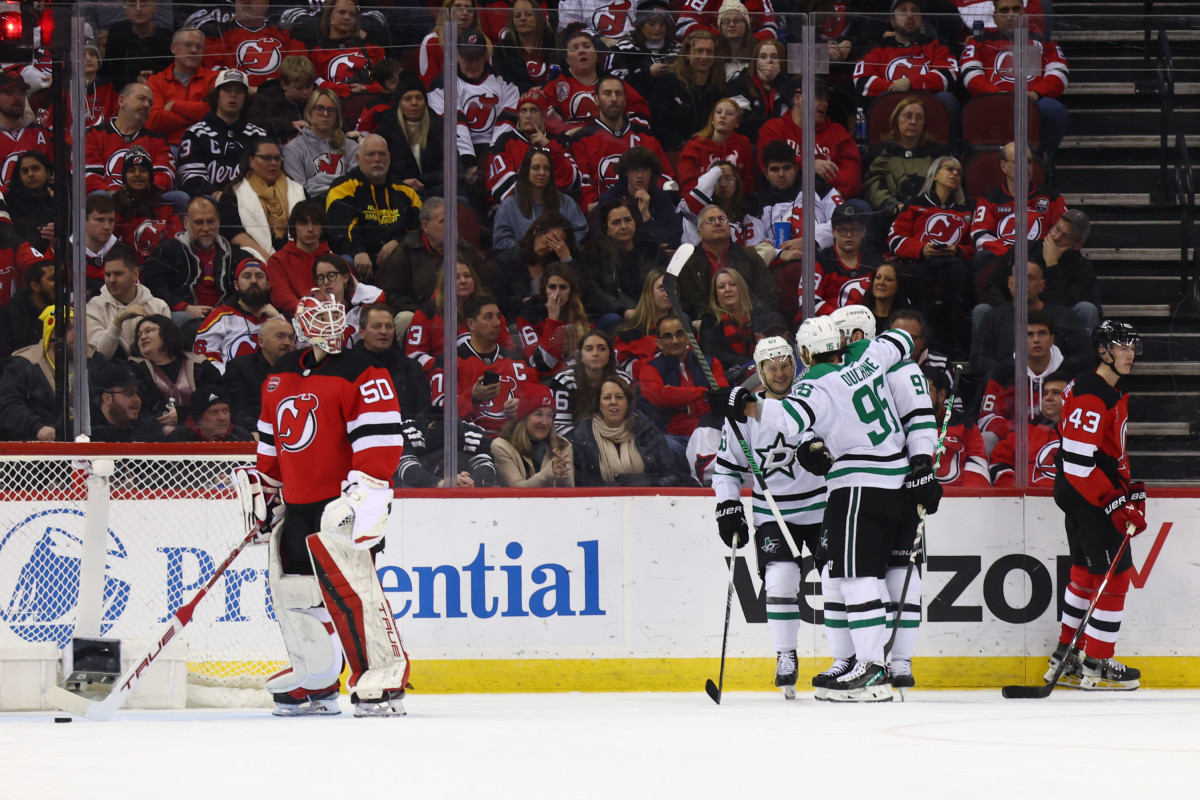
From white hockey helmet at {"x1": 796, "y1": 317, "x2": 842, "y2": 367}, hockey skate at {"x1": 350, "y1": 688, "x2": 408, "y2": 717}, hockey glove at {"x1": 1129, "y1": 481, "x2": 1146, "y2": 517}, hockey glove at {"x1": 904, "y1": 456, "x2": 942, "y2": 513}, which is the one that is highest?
white hockey helmet at {"x1": 796, "y1": 317, "x2": 842, "y2": 367}

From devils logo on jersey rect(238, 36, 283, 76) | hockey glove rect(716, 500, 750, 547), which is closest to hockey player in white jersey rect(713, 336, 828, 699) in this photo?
hockey glove rect(716, 500, 750, 547)

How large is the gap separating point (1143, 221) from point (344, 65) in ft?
10.7

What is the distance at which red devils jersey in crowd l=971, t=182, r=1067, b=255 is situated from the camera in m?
6.39

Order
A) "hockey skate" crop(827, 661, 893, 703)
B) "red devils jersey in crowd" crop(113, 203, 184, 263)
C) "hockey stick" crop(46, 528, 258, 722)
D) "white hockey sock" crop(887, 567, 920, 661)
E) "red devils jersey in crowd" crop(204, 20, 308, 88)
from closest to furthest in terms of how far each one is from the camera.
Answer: "hockey stick" crop(46, 528, 258, 722), "hockey skate" crop(827, 661, 893, 703), "white hockey sock" crop(887, 567, 920, 661), "red devils jersey in crowd" crop(113, 203, 184, 263), "red devils jersey in crowd" crop(204, 20, 308, 88)

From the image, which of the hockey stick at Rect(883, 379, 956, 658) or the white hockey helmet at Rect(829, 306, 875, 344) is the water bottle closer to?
the white hockey helmet at Rect(829, 306, 875, 344)

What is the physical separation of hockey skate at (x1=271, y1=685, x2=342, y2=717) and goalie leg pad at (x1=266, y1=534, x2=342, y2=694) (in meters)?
0.02

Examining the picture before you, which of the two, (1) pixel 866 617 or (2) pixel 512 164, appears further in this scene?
(2) pixel 512 164

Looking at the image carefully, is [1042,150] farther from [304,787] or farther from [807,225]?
[304,787]

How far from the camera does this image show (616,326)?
6.29 metres

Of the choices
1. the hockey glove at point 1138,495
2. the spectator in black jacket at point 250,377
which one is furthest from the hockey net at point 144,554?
the hockey glove at point 1138,495

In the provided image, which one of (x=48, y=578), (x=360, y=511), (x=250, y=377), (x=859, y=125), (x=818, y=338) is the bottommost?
(x=48, y=578)

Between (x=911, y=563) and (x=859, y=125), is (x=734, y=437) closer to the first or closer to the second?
(x=911, y=563)

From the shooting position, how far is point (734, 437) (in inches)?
229

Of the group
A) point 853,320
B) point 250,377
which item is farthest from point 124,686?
point 853,320
